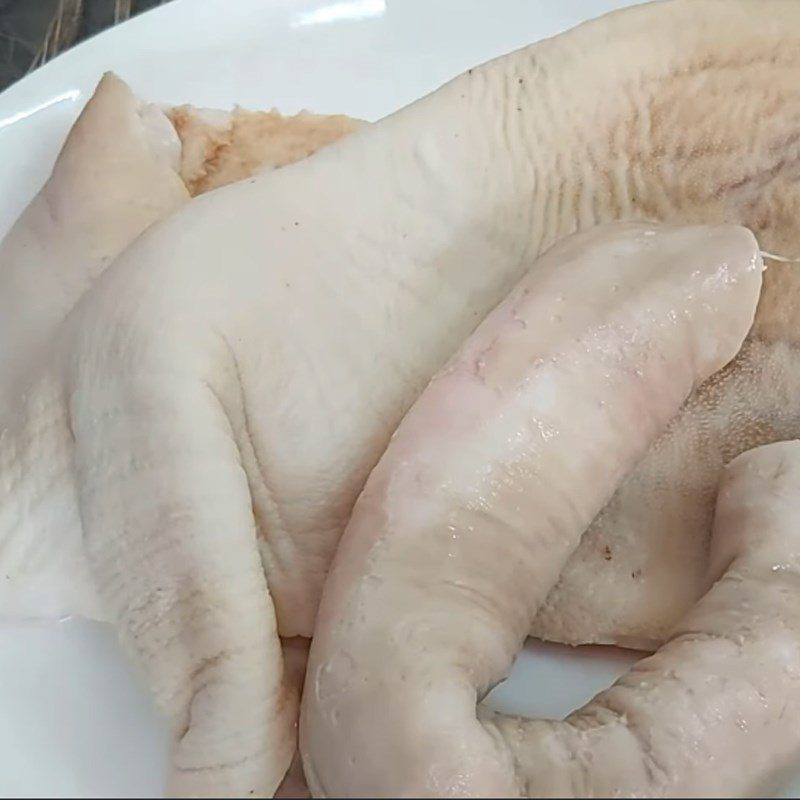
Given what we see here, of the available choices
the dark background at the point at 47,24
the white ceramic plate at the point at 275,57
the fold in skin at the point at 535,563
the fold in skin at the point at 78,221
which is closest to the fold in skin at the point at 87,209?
the fold in skin at the point at 78,221

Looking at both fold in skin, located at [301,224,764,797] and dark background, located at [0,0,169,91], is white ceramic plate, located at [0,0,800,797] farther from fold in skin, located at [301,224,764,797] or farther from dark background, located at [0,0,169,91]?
fold in skin, located at [301,224,764,797]

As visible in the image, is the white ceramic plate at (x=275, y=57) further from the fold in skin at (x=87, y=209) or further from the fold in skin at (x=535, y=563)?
the fold in skin at (x=535, y=563)

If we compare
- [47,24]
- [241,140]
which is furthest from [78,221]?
[47,24]

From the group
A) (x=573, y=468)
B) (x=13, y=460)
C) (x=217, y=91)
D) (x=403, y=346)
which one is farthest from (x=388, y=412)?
(x=217, y=91)

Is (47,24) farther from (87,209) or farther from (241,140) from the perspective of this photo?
(87,209)

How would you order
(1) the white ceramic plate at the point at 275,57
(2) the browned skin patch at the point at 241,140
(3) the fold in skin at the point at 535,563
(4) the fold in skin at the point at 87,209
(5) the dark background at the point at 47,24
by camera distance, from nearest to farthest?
(3) the fold in skin at the point at 535,563 → (4) the fold in skin at the point at 87,209 → (2) the browned skin patch at the point at 241,140 → (1) the white ceramic plate at the point at 275,57 → (5) the dark background at the point at 47,24

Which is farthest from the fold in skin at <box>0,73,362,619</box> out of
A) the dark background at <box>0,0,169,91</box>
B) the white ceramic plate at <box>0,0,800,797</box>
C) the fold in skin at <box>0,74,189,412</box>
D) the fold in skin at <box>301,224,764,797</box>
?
the dark background at <box>0,0,169,91</box>

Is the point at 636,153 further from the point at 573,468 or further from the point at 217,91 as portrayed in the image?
the point at 217,91
